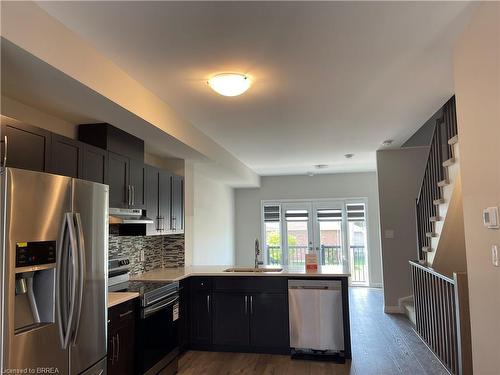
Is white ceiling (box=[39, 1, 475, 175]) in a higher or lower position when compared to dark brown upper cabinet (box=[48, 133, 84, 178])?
higher

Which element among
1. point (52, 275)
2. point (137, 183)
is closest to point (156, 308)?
point (137, 183)

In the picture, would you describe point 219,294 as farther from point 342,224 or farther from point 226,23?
point 342,224

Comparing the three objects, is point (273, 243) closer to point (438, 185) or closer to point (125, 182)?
point (438, 185)

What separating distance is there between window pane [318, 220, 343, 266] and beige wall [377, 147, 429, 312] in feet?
8.26

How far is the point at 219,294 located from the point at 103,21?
309cm

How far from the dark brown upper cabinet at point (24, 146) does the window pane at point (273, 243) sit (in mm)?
6915

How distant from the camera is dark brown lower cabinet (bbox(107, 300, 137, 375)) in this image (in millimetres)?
2828

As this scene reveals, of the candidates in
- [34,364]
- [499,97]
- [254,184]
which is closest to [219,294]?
[34,364]

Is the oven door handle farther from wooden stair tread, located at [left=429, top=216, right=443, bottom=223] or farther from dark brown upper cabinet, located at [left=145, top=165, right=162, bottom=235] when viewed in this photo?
wooden stair tread, located at [left=429, top=216, right=443, bottom=223]

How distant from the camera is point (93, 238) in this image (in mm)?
2457

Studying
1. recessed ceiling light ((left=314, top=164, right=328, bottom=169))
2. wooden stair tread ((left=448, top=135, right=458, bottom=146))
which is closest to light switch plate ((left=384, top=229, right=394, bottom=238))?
recessed ceiling light ((left=314, top=164, right=328, bottom=169))

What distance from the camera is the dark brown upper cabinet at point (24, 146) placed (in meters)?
2.17

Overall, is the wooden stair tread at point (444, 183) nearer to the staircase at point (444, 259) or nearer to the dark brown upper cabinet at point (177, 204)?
the staircase at point (444, 259)

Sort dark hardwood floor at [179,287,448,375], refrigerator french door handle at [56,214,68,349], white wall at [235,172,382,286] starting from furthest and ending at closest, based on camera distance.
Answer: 1. white wall at [235,172,382,286]
2. dark hardwood floor at [179,287,448,375]
3. refrigerator french door handle at [56,214,68,349]
